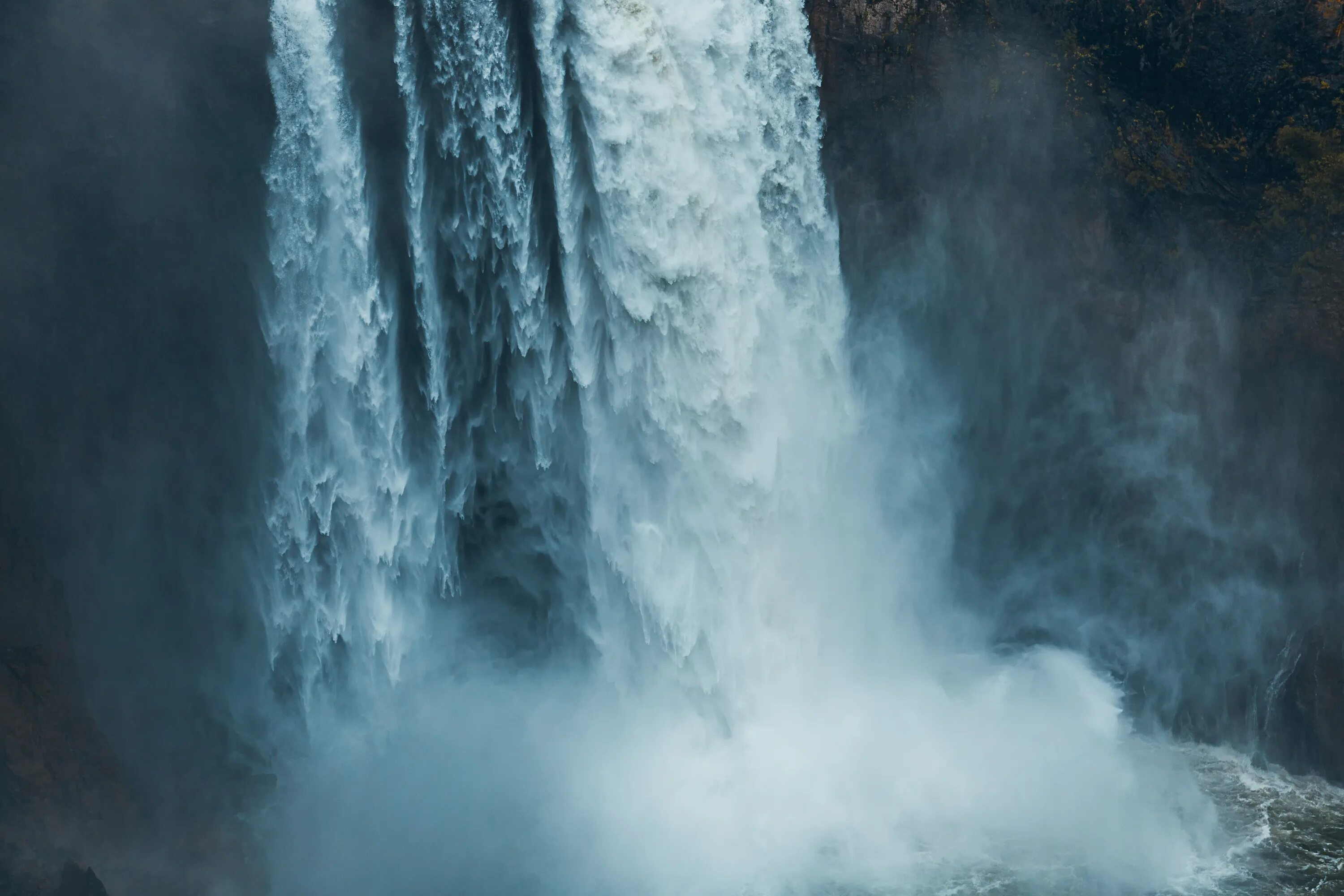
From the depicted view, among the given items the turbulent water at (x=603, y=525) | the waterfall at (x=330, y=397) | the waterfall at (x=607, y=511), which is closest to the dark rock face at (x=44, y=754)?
the turbulent water at (x=603, y=525)

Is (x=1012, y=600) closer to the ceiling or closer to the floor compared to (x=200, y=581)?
closer to the floor

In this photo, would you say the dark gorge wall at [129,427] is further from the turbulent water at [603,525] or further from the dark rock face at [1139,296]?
the dark rock face at [1139,296]

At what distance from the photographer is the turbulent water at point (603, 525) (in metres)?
20.0

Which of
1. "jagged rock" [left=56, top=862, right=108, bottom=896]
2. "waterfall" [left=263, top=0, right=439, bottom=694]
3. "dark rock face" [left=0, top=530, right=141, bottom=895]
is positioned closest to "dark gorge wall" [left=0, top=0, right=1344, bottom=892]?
"dark rock face" [left=0, top=530, right=141, bottom=895]

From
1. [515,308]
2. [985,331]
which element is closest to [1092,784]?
[985,331]

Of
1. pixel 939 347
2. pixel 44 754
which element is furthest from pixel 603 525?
pixel 44 754

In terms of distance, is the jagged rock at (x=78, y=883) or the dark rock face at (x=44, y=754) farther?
the dark rock face at (x=44, y=754)

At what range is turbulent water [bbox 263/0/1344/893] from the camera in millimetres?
20000

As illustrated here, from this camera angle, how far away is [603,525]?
72.2 ft

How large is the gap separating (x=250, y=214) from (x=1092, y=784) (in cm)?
1504

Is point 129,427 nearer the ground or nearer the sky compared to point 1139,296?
nearer the ground

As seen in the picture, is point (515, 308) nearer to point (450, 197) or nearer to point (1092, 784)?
point (450, 197)

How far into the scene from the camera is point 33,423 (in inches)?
749

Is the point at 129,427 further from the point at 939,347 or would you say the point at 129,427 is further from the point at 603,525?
the point at 939,347
